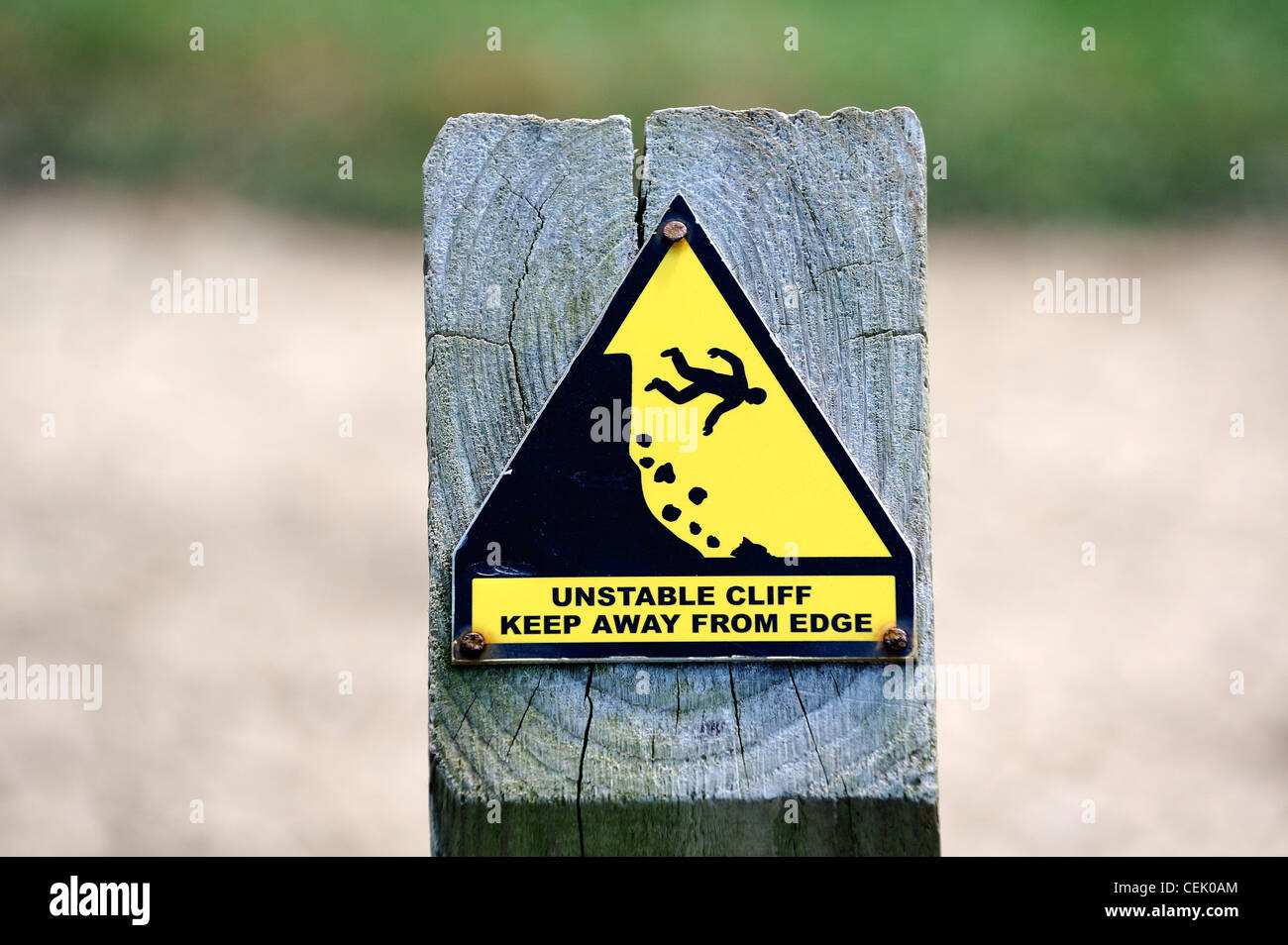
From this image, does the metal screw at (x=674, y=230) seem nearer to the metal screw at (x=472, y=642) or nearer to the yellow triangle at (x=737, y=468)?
the yellow triangle at (x=737, y=468)

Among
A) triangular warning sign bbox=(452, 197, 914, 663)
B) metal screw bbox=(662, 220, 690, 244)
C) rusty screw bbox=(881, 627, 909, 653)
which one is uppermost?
metal screw bbox=(662, 220, 690, 244)

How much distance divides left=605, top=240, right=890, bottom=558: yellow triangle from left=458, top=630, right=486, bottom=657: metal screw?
7.2 inches

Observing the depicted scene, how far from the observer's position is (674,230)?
1.01 m

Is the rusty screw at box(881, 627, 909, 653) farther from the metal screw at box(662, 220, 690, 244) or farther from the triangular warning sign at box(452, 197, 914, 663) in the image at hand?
the metal screw at box(662, 220, 690, 244)

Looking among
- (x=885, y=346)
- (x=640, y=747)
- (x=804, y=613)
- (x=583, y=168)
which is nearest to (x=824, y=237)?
(x=885, y=346)

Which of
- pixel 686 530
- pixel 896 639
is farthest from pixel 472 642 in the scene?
pixel 896 639

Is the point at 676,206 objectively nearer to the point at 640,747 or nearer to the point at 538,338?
the point at 538,338

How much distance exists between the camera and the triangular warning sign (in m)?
0.98

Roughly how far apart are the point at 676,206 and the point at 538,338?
0.17 m

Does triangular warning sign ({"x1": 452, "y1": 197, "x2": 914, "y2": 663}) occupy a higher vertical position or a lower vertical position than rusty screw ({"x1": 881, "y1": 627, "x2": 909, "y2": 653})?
higher

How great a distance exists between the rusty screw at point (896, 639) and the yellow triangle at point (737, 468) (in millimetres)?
65

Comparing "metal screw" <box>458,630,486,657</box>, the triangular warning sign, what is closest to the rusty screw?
the triangular warning sign

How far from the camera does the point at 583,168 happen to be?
1.03m

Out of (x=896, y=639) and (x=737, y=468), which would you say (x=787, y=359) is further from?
(x=896, y=639)
